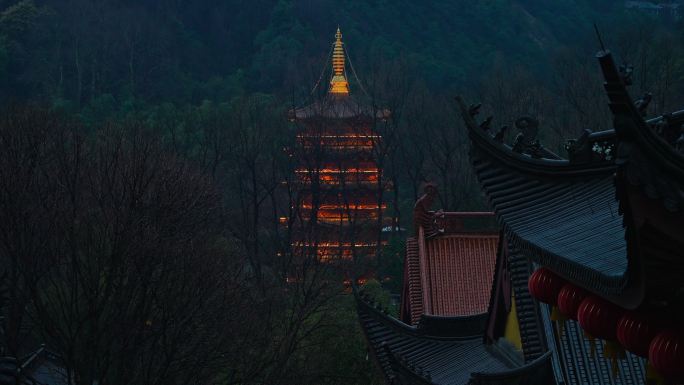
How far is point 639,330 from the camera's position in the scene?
204 inches

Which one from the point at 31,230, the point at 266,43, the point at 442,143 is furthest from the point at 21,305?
the point at 266,43

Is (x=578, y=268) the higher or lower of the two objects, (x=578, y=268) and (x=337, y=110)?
the higher

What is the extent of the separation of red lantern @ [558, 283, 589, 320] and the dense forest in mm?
7265

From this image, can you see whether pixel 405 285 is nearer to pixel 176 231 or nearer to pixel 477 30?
pixel 176 231

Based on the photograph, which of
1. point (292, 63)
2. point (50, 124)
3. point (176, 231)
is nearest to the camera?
point (176, 231)

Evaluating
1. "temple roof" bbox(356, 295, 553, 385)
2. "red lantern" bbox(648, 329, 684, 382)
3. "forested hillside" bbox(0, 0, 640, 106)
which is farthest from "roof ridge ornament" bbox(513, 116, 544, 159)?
"forested hillside" bbox(0, 0, 640, 106)

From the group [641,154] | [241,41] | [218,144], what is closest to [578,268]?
[641,154]

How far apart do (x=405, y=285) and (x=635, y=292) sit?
14.9m

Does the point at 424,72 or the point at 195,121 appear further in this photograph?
the point at 424,72

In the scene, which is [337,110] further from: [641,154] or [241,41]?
[641,154]

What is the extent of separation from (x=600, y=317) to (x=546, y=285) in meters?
1.21

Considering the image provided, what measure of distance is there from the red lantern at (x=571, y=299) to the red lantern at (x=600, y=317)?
348 millimetres

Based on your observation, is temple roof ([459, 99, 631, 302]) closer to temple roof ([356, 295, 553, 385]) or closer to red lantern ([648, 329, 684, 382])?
red lantern ([648, 329, 684, 382])

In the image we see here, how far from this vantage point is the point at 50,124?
992 inches
